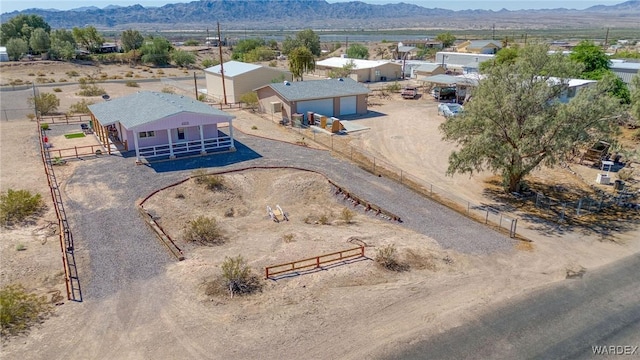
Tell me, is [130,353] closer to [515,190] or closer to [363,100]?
[515,190]

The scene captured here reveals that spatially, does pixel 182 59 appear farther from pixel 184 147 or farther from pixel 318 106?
pixel 184 147

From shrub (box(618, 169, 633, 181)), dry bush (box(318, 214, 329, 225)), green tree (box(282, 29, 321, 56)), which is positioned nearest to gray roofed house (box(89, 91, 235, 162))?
dry bush (box(318, 214, 329, 225))

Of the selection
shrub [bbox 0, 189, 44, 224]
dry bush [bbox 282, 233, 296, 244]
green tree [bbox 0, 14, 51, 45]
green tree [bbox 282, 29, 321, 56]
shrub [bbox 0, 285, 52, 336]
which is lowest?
dry bush [bbox 282, 233, 296, 244]

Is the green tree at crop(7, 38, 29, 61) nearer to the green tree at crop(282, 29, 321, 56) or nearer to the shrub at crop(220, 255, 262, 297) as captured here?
the green tree at crop(282, 29, 321, 56)

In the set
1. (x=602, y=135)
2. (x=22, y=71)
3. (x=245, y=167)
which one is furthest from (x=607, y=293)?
(x=22, y=71)

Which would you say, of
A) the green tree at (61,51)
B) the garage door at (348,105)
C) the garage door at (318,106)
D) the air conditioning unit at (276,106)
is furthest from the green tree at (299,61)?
the green tree at (61,51)

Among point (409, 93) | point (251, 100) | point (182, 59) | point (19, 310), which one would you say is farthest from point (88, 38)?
point (19, 310)

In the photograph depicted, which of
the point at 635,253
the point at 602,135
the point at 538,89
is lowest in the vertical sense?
the point at 635,253
